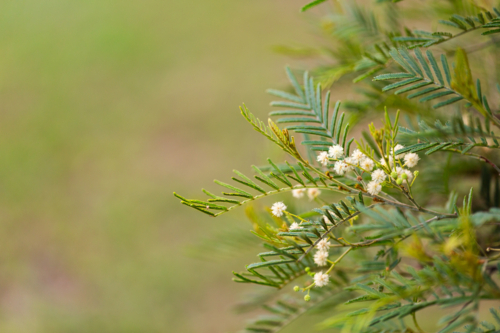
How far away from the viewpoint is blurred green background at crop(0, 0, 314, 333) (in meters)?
1.24

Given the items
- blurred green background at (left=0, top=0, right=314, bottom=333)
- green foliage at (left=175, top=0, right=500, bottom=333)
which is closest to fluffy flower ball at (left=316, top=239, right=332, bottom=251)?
green foliage at (left=175, top=0, right=500, bottom=333)

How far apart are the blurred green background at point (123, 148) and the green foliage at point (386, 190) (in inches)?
24.7

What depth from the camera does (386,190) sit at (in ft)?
1.14

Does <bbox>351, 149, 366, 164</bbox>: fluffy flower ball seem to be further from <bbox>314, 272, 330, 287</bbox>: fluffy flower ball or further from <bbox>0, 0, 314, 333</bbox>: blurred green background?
<bbox>0, 0, 314, 333</bbox>: blurred green background

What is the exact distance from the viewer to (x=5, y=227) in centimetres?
134

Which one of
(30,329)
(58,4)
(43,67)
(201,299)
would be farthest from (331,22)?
(58,4)

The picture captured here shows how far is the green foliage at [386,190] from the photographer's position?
23 cm

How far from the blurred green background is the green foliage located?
63 centimetres

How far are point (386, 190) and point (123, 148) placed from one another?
134 cm

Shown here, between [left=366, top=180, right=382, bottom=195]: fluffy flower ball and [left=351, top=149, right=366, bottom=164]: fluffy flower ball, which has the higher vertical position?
[left=351, top=149, right=366, bottom=164]: fluffy flower ball

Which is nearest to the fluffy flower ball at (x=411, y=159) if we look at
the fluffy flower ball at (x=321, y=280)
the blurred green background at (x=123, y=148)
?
the fluffy flower ball at (x=321, y=280)

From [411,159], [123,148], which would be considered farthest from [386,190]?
[123,148]

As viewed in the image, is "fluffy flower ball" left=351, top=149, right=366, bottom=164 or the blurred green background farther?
the blurred green background

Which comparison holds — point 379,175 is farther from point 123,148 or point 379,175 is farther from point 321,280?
point 123,148
